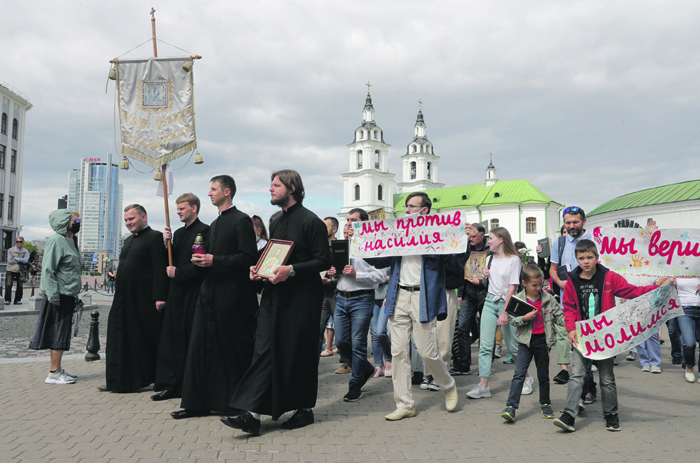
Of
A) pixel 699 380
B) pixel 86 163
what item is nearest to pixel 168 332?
pixel 699 380

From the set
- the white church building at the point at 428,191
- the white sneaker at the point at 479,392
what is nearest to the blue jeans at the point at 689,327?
the white sneaker at the point at 479,392

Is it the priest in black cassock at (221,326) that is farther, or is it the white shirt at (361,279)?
the white shirt at (361,279)

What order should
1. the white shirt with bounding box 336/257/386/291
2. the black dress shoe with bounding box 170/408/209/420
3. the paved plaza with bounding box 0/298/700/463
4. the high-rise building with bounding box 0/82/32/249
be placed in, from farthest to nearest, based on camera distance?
the high-rise building with bounding box 0/82/32/249 < the white shirt with bounding box 336/257/386/291 < the black dress shoe with bounding box 170/408/209/420 < the paved plaza with bounding box 0/298/700/463

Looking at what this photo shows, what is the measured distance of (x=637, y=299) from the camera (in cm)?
491

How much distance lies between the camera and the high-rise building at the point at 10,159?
4756cm

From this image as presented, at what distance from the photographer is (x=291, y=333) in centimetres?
479

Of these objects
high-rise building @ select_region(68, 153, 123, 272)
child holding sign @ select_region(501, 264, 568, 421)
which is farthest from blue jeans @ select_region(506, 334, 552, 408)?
high-rise building @ select_region(68, 153, 123, 272)

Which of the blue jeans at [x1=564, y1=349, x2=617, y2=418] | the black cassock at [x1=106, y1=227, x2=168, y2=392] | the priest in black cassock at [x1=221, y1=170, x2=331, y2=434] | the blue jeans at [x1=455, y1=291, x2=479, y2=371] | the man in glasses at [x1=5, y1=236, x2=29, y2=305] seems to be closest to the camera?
the priest in black cassock at [x1=221, y1=170, x2=331, y2=434]

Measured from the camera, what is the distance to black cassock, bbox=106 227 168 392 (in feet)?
20.8

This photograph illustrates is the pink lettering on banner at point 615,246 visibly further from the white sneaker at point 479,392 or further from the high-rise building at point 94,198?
the high-rise building at point 94,198

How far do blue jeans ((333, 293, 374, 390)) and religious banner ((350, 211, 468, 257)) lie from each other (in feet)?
2.88

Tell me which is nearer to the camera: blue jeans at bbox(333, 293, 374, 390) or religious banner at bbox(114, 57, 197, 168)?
blue jeans at bbox(333, 293, 374, 390)

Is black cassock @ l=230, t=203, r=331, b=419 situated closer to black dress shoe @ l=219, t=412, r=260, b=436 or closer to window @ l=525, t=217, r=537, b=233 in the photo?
black dress shoe @ l=219, t=412, r=260, b=436

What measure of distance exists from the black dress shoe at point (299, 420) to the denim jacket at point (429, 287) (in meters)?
1.32
